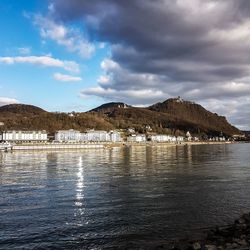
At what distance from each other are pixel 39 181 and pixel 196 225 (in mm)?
26588

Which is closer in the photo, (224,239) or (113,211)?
(224,239)

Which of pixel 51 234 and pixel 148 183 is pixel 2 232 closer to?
pixel 51 234

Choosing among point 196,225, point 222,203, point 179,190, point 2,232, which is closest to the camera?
point 2,232

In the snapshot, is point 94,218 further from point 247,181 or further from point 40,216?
point 247,181

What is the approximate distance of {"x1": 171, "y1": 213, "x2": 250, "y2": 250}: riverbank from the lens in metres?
17.4

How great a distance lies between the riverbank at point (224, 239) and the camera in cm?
1735

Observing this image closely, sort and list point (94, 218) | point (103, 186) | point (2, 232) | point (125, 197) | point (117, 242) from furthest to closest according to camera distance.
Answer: point (103, 186) → point (125, 197) → point (94, 218) → point (2, 232) → point (117, 242)

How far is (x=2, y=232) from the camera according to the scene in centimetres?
2222

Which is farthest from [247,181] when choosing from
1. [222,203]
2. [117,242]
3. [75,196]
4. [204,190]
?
[117,242]

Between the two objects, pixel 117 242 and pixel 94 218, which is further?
pixel 94 218

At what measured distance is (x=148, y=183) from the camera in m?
43.1

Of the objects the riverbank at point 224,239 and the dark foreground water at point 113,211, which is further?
the dark foreground water at point 113,211

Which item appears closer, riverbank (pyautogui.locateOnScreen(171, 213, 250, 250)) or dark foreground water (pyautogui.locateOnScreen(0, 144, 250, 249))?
riverbank (pyautogui.locateOnScreen(171, 213, 250, 250))

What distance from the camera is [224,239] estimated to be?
1919 centimetres
